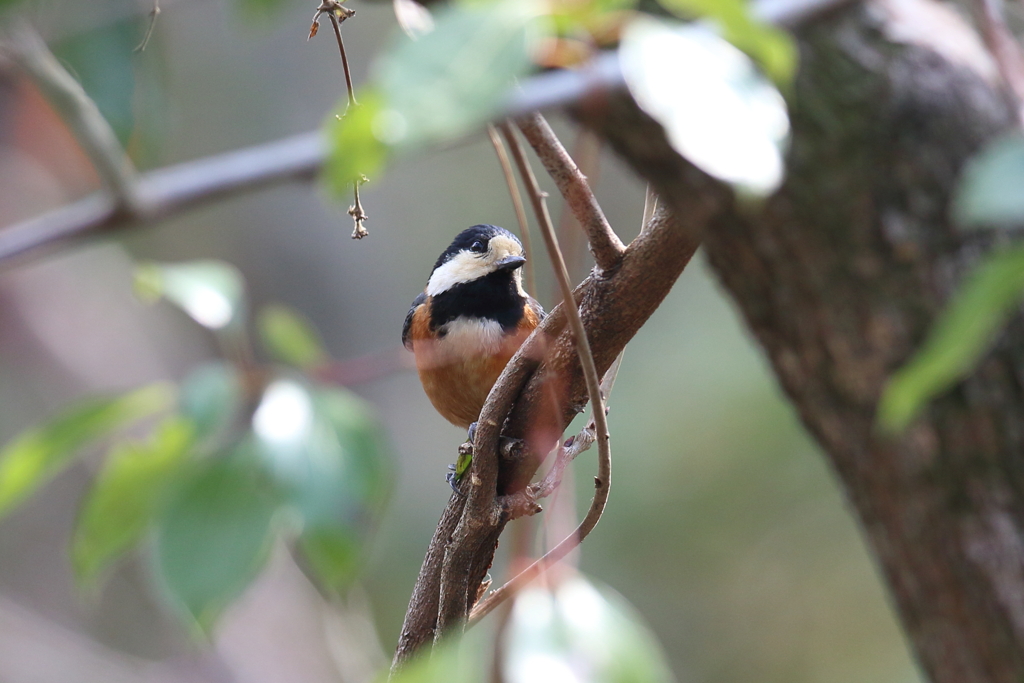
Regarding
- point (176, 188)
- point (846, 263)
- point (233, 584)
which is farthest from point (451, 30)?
point (846, 263)

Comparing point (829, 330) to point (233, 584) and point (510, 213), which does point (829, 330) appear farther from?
point (510, 213)

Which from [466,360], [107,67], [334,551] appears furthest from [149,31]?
[466,360]

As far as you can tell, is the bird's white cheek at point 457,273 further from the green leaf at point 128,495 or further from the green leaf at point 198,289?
the green leaf at point 128,495

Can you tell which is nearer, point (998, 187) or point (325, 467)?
point (998, 187)

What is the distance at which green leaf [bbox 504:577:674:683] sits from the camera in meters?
0.81

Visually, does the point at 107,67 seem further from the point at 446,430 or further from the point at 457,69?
the point at 446,430

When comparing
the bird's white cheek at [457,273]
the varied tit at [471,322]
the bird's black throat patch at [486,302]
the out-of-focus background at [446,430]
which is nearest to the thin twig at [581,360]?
the varied tit at [471,322]

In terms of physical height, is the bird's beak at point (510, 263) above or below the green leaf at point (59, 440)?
above

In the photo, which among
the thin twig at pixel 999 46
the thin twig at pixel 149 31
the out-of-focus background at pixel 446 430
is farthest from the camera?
the out-of-focus background at pixel 446 430

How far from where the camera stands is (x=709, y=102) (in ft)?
2.38

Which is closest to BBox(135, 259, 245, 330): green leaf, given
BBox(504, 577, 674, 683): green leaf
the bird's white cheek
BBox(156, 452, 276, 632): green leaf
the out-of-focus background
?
BBox(156, 452, 276, 632): green leaf

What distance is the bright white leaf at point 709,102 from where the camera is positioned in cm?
70

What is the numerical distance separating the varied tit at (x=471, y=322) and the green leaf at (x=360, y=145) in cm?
228

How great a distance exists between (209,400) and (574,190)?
931mm
